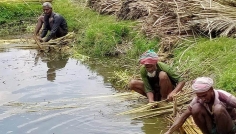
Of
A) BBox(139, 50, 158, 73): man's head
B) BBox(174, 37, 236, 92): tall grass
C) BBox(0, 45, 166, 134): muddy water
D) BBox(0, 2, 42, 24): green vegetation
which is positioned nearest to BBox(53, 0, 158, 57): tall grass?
BBox(0, 45, 166, 134): muddy water

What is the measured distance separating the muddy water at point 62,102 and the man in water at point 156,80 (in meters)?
0.41

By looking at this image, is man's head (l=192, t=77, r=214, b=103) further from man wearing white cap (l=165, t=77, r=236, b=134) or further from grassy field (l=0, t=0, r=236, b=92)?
grassy field (l=0, t=0, r=236, b=92)

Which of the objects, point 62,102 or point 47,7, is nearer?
point 62,102

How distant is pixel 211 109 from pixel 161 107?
1.60 metres

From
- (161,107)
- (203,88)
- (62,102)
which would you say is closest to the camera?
(203,88)

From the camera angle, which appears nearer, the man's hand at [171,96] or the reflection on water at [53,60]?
the man's hand at [171,96]

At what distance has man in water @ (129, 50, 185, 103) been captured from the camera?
6.46 m

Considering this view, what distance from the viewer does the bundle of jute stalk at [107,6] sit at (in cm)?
1330

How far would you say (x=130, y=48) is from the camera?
10.5 meters

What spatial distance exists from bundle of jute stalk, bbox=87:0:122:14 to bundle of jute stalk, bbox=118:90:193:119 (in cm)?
657

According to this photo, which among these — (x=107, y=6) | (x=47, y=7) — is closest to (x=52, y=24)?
(x=47, y=7)

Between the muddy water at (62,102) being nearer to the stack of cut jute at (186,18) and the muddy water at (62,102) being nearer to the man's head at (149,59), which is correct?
the man's head at (149,59)

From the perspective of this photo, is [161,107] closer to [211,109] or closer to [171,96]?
[171,96]

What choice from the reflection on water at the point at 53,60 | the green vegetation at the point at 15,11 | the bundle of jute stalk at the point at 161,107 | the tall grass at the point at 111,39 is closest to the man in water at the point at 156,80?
the bundle of jute stalk at the point at 161,107
